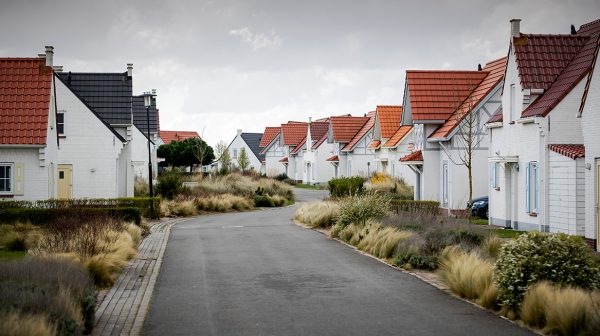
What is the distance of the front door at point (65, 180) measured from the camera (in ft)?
123

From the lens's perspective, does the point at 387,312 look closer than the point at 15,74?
Yes

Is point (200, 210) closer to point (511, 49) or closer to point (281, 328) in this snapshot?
point (511, 49)

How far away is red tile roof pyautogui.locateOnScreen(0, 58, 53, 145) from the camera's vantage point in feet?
92.9

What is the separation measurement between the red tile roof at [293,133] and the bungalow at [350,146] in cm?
1581

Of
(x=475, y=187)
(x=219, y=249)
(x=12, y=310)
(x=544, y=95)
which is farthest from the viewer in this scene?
(x=475, y=187)

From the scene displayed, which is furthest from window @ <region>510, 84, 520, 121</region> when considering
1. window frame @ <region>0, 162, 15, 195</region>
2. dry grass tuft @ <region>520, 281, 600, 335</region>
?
window frame @ <region>0, 162, 15, 195</region>

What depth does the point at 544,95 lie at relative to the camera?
24688 mm

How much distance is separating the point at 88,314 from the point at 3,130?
21.1m

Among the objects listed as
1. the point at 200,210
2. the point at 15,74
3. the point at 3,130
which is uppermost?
the point at 15,74

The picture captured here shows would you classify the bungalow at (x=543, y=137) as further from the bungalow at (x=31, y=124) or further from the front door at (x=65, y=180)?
the front door at (x=65, y=180)

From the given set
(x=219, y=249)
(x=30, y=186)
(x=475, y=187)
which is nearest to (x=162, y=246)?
(x=219, y=249)

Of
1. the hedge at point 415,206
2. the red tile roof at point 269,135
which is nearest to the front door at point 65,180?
the hedge at point 415,206

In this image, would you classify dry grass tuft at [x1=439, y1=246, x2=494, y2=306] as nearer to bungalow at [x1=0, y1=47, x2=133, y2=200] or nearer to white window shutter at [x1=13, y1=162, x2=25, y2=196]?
bungalow at [x1=0, y1=47, x2=133, y2=200]

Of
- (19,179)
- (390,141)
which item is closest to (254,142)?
(390,141)
